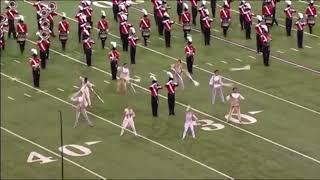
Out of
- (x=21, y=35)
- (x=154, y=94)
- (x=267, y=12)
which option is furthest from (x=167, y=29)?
(x=154, y=94)

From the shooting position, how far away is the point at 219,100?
1318 inches

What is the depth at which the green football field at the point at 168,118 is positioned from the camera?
2784 cm

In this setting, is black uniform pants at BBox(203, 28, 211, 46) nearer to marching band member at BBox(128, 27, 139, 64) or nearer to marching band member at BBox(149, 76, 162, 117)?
marching band member at BBox(128, 27, 139, 64)

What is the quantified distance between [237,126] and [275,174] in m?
3.77

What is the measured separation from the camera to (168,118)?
31.9 m

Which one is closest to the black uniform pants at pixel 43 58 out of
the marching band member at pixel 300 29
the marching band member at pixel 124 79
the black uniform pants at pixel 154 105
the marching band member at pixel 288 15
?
the marching band member at pixel 124 79

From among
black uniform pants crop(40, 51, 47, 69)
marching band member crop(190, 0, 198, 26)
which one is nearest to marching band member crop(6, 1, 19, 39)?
black uniform pants crop(40, 51, 47, 69)

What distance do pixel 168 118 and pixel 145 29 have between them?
7579 mm

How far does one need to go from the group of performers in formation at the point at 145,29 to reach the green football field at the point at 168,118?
1.25 feet

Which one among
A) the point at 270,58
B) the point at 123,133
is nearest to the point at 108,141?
the point at 123,133

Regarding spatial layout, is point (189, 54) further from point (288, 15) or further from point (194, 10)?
point (194, 10)

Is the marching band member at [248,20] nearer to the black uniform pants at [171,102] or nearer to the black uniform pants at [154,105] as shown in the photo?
the black uniform pants at [171,102]

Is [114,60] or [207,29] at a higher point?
[114,60]

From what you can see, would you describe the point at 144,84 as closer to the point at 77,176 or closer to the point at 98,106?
the point at 98,106
